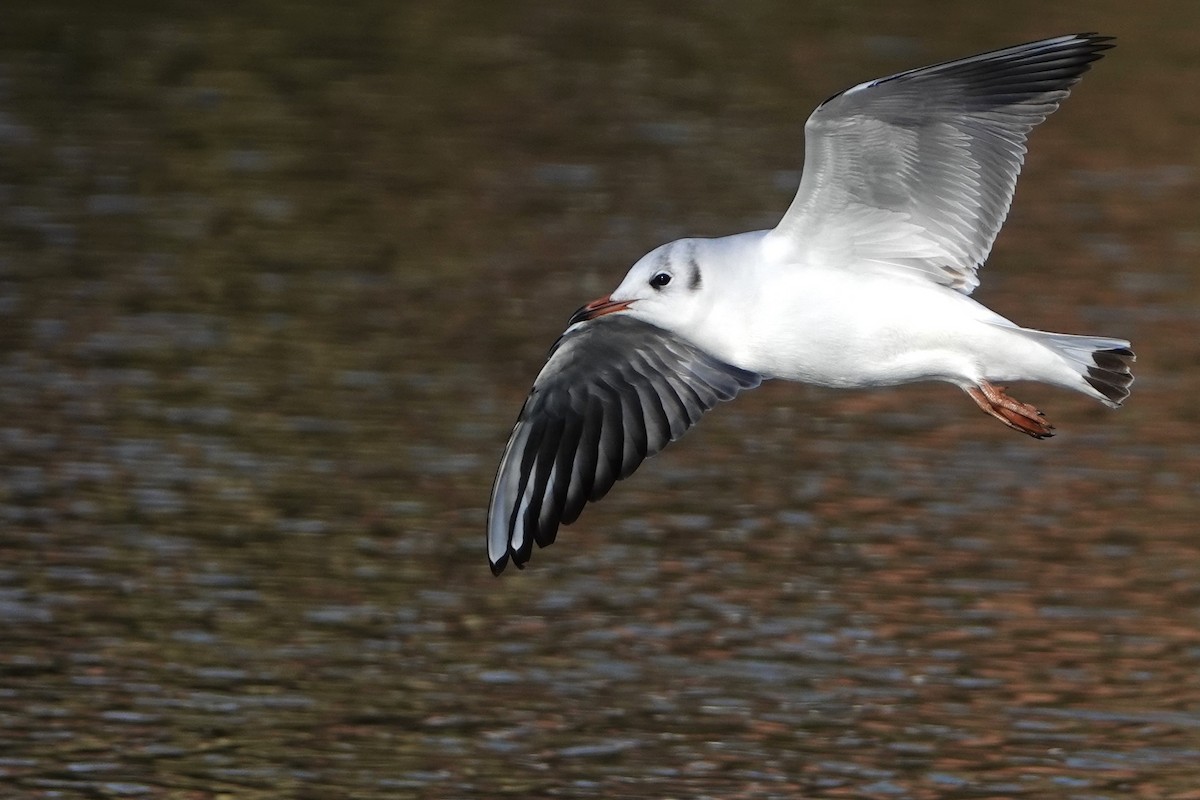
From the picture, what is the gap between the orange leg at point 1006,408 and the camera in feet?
24.8

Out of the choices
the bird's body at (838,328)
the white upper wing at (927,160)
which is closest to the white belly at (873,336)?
the bird's body at (838,328)

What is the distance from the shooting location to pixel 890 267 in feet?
25.0

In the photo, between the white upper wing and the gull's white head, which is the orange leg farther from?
the gull's white head

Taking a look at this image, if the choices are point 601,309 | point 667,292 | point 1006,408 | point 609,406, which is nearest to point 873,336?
point 1006,408

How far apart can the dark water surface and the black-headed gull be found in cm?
226

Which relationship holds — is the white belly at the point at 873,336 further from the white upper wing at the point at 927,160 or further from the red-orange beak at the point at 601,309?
the red-orange beak at the point at 601,309

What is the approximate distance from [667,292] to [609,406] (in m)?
0.70

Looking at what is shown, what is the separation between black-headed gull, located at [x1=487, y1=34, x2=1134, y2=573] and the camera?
7258 mm

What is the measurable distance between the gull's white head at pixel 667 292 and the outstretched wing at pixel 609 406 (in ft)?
1.53

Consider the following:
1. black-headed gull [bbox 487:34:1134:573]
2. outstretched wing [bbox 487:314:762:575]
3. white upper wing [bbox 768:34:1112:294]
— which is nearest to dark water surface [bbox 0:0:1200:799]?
outstretched wing [bbox 487:314:762:575]

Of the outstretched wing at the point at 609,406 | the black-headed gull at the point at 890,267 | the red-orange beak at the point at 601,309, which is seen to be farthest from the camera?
the outstretched wing at the point at 609,406

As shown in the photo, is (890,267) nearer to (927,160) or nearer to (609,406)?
(927,160)

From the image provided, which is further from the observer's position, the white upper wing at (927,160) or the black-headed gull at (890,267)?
the black-headed gull at (890,267)

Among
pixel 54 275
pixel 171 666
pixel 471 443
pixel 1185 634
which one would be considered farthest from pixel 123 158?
pixel 1185 634
